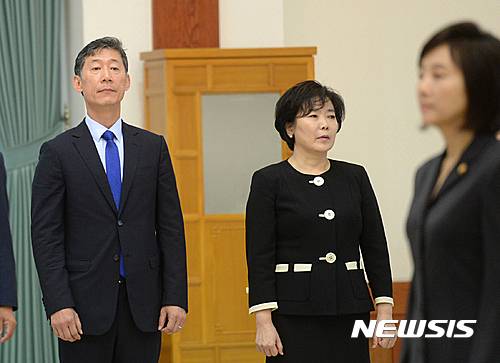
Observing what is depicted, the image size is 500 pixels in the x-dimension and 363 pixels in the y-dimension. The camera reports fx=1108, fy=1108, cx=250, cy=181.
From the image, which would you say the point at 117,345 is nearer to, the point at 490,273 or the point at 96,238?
the point at 96,238

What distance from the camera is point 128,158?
3986 mm

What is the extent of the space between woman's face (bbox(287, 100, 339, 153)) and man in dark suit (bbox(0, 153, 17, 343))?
3.70 ft

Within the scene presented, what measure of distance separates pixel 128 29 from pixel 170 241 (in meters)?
2.41

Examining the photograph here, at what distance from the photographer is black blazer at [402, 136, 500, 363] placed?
7.04 ft

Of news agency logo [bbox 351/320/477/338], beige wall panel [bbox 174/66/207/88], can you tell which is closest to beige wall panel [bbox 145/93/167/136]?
beige wall panel [bbox 174/66/207/88]

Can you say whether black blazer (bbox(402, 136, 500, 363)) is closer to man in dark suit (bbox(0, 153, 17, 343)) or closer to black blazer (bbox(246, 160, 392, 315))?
black blazer (bbox(246, 160, 392, 315))

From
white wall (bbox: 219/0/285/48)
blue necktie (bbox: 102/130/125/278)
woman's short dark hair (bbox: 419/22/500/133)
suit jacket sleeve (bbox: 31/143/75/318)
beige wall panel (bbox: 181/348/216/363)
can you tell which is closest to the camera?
woman's short dark hair (bbox: 419/22/500/133)

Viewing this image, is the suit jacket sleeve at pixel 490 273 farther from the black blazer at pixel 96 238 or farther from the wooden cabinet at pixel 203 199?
the wooden cabinet at pixel 203 199

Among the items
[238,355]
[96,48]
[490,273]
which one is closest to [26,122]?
[238,355]

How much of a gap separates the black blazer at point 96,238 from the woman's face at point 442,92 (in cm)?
194

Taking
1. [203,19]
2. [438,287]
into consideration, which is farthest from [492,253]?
[203,19]

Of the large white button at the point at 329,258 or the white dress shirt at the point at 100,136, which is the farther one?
the white dress shirt at the point at 100,136

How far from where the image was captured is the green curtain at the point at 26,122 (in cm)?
619

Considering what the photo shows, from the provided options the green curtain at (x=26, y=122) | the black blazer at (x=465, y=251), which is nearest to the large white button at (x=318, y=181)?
the black blazer at (x=465, y=251)
